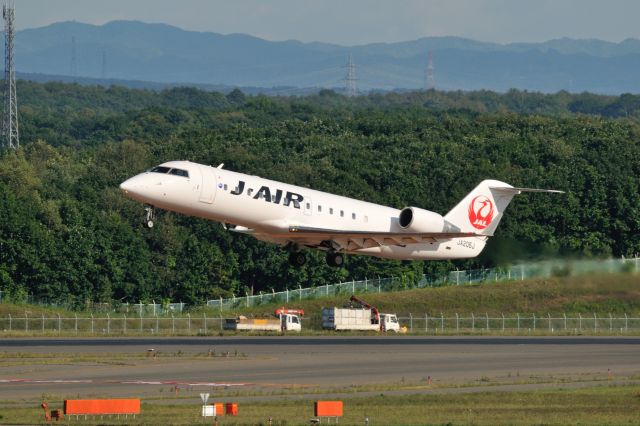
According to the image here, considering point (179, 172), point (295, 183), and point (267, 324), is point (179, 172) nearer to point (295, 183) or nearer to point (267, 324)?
point (267, 324)

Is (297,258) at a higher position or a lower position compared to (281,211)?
lower

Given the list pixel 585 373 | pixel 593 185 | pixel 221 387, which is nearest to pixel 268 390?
pixel 221 387

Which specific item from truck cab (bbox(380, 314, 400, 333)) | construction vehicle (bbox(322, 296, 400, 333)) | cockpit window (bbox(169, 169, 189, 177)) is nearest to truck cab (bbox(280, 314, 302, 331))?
construction vehicle (bbox(322, 296, 400, 333))

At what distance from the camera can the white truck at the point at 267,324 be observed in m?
71.1

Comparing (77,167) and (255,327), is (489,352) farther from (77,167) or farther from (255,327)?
(77,167)

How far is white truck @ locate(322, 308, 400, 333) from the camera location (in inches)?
2899

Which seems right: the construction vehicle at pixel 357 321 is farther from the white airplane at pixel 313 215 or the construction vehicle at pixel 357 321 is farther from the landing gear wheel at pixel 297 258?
the landing gear wheel at pixel 297 258

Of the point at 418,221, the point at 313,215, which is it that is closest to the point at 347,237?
the point at 313,215

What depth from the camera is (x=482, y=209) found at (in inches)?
2351

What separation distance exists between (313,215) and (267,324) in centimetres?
2015

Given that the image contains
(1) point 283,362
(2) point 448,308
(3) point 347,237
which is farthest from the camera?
(2) point 448,308

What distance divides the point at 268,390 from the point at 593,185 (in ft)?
225

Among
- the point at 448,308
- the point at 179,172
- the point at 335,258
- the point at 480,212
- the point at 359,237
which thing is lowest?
the point at 448,308

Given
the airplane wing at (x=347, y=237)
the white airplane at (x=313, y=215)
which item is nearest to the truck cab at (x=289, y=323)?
the white airplane at (x=313, y=215)
